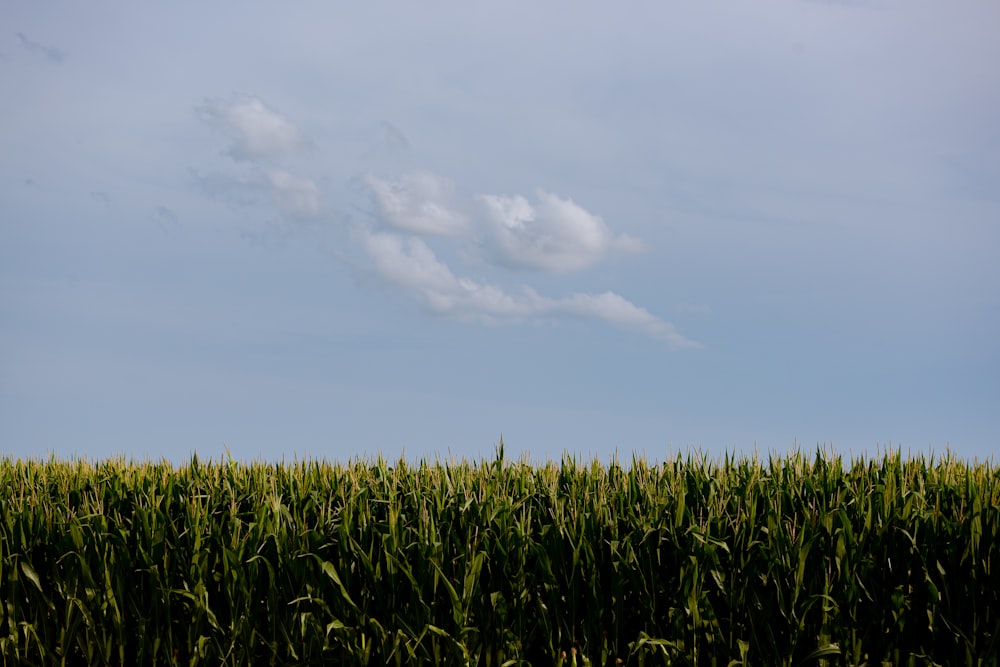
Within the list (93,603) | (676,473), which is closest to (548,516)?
(676,473)

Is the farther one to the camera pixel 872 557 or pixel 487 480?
pixel 487 480

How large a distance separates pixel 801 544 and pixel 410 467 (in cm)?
310

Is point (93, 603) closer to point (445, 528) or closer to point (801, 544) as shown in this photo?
point (445, 528)

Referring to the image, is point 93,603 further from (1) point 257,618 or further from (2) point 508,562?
(2) point 508,562

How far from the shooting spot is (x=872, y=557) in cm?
584

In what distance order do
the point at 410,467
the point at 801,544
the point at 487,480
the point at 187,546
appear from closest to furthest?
the point at 801,544
the point at 187,546
the point at 487,480
the point at 410,467

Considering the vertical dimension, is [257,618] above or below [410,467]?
below

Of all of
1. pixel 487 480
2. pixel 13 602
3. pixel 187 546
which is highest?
pixel 487 480

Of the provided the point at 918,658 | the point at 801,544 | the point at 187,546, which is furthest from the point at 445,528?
the point at 918,658

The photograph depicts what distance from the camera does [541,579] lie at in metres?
5.83

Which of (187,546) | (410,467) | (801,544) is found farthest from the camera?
(410,467)

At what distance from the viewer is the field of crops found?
227 inches

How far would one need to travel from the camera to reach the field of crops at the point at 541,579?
5.77 m

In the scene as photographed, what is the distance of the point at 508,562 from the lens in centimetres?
581
